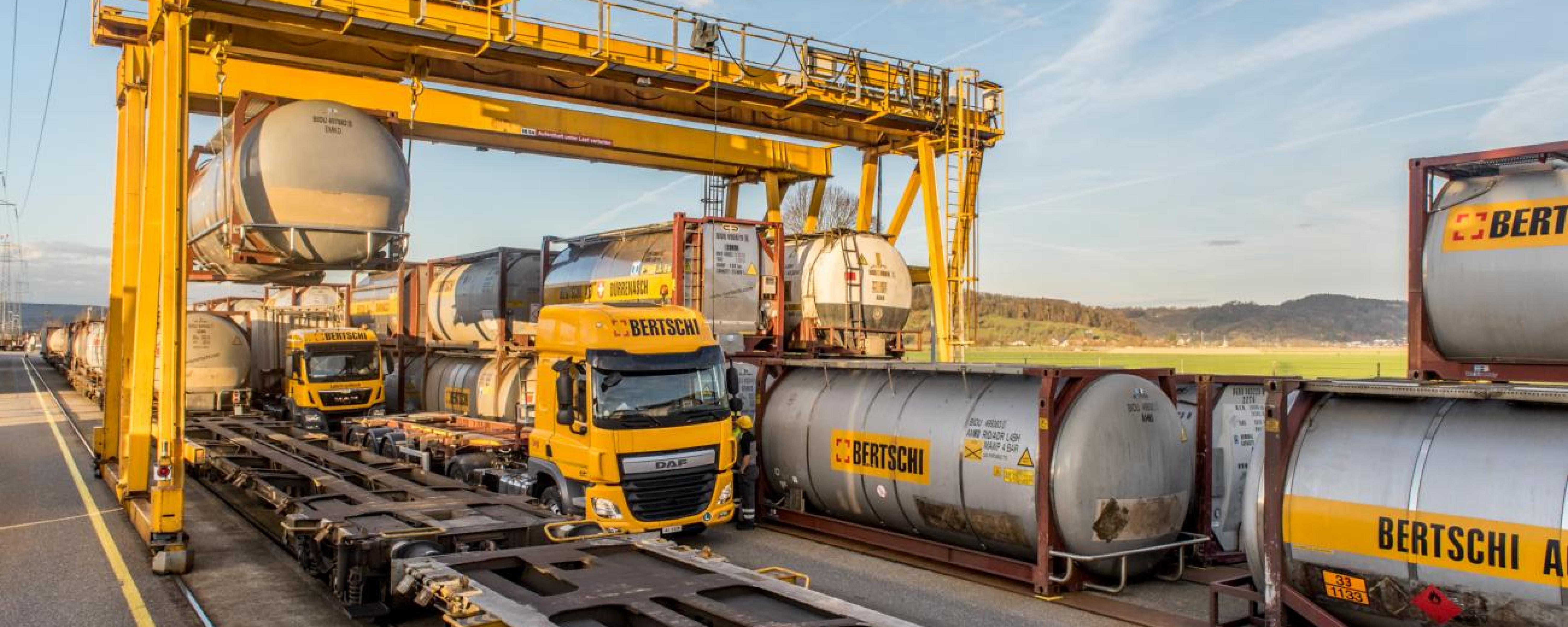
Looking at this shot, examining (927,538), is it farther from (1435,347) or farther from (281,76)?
(281,76)

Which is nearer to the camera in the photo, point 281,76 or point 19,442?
point 281,76

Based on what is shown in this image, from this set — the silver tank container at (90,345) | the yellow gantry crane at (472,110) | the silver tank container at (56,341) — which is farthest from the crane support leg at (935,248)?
the silver tank container at (56,341)

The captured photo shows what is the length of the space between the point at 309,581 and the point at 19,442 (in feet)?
63.8

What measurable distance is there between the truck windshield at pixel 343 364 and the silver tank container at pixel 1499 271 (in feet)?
73.8

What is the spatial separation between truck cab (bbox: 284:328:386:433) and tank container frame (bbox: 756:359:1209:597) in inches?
626

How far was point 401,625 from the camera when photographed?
940 cm

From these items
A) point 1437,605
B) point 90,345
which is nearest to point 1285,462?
point 1437,605

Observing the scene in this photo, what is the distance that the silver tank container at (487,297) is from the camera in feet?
74.0

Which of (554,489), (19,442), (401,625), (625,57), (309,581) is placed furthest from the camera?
(19,442)

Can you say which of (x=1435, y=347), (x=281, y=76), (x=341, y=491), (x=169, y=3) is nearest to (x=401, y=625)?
(x=341, y=491)

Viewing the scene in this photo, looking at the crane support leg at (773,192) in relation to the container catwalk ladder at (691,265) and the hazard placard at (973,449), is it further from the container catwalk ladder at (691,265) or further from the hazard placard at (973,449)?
the hazard placard at (973,449)

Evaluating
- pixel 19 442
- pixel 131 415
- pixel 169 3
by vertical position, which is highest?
pixel 169 3

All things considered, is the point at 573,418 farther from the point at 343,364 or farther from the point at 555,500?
the point at 343,364

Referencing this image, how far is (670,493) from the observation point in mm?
12398
